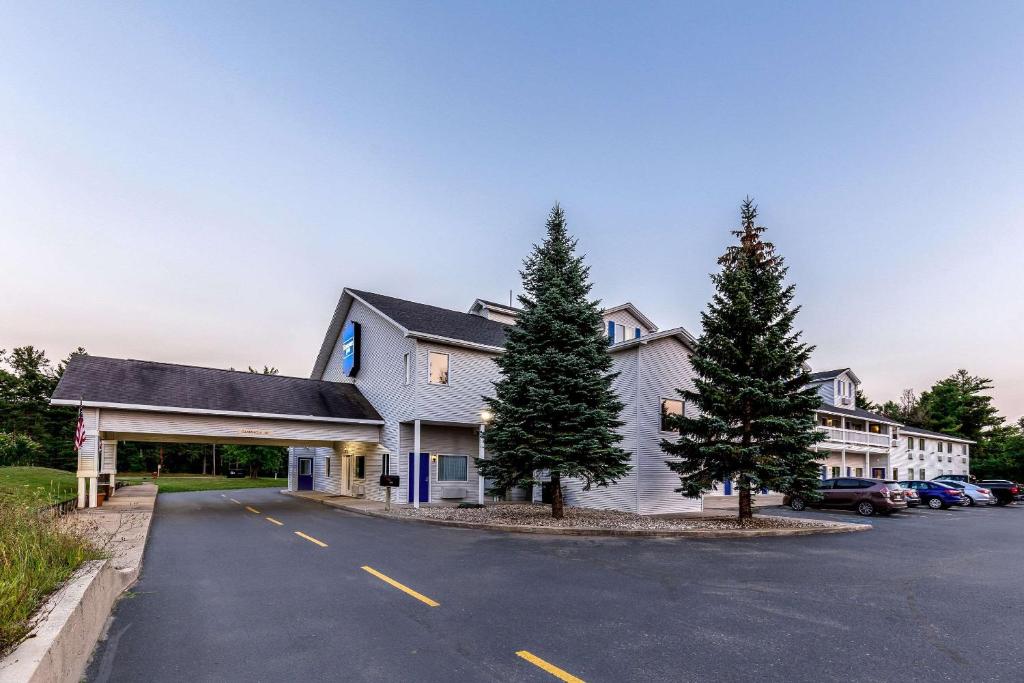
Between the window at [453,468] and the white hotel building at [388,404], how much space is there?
0.05 meters

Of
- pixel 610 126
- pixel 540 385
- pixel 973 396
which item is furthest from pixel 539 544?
pixel 973 396

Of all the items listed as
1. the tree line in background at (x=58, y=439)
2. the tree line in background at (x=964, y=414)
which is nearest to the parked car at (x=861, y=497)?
the tree line in background at (x=58, y=439)

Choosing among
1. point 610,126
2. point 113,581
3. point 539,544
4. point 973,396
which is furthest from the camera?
point 973,396

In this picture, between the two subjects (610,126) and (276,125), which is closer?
(276,125)

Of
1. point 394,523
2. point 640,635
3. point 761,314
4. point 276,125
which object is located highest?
point 276,125

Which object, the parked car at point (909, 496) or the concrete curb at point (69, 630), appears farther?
the parked car at point (909, 496)

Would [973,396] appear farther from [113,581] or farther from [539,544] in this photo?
[113,581]

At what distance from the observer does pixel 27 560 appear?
4938 millimetres

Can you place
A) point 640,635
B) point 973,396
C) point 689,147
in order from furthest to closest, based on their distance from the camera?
point 973,396 < point 689,147 < point 640,635

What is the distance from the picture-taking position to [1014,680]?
482 centimetres

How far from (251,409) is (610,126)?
19475mm

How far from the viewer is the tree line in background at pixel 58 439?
53.9 meters

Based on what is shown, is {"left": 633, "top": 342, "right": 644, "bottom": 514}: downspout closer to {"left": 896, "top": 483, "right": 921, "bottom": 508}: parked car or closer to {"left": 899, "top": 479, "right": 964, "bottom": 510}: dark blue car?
{"left": 896, "top": 483, "right": 921, "bottom": 508}: parked car

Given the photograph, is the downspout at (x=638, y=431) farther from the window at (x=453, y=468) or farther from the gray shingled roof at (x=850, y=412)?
the gray shingled roof at (x=850, y=412)
